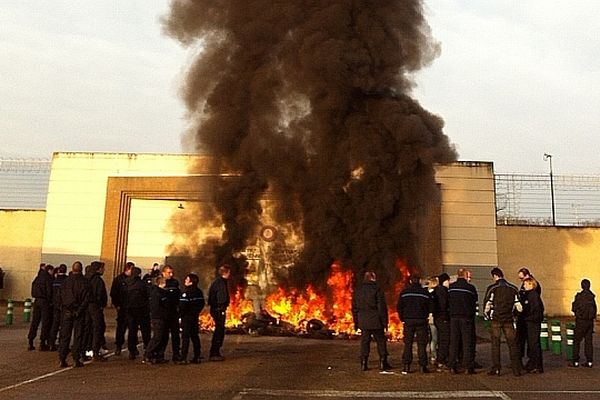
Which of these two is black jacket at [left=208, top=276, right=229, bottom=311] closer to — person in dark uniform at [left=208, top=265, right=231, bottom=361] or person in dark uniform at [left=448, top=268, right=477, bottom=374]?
person in dark uniform at [left=208, top=265, right=231, bottom=361]

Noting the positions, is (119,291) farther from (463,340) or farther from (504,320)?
(504,320)

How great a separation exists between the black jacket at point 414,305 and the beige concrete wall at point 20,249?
70.1 ft

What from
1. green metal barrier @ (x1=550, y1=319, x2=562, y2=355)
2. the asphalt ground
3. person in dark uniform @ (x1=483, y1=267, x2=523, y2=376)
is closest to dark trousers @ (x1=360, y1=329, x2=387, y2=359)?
the asphalt ground

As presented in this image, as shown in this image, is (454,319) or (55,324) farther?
(55,324)

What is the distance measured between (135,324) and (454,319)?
A: 234 inches

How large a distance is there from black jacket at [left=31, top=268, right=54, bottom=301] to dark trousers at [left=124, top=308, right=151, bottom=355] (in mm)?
2011

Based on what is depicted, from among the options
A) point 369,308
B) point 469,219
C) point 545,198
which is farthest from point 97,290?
point 545,198

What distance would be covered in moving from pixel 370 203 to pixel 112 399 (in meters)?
11.0

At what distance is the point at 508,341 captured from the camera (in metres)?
9.86

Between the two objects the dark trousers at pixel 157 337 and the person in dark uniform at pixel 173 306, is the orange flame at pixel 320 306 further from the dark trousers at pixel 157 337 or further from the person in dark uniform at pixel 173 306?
the dark trousers at pixel 157 337

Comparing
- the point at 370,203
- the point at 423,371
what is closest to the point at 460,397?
the point at 423,371

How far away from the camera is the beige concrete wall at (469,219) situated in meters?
24.0

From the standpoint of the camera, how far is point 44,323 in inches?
472

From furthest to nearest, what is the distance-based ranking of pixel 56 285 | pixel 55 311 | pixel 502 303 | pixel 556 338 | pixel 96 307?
pixel 556 338 → pixel 56 285 → pixel 55 311 → pixel 96 307 → pixel 502 303
